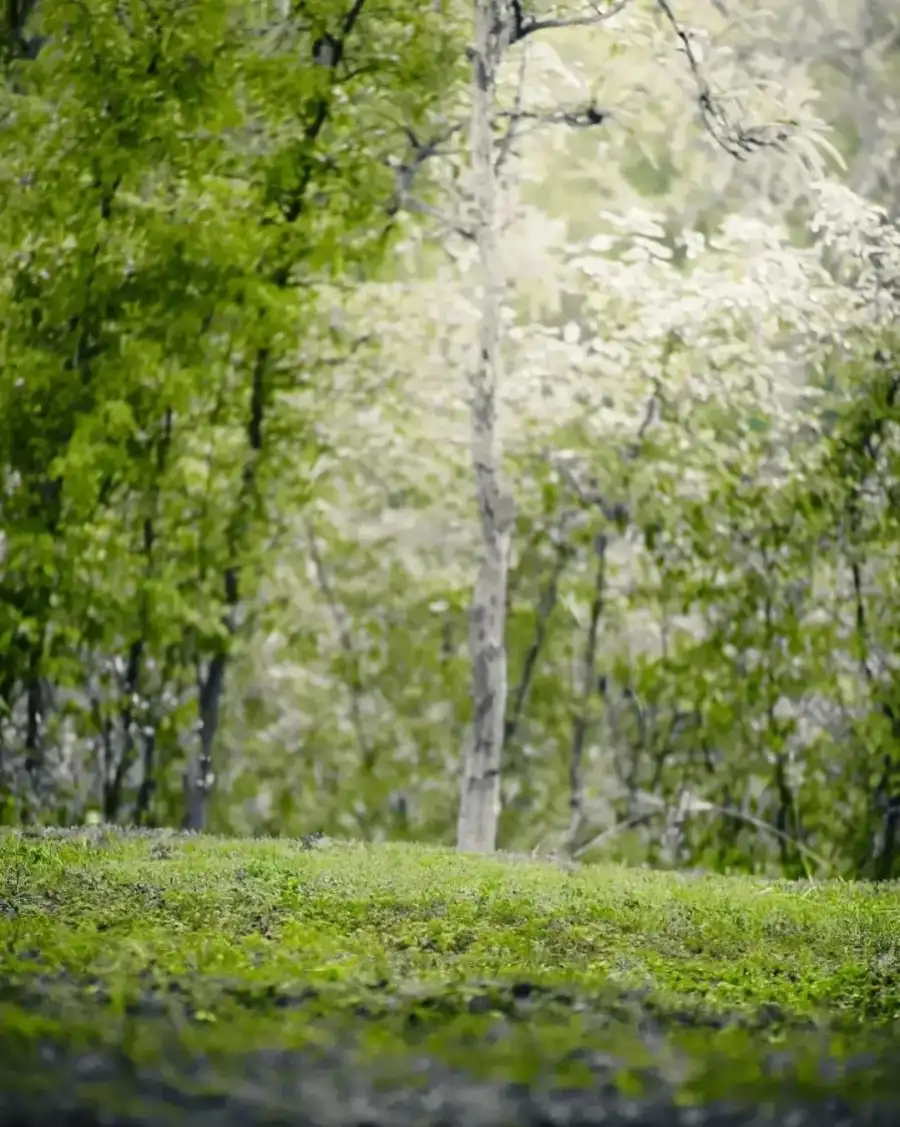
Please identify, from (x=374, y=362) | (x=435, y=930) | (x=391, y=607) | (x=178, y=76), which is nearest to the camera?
(x=435, y=930)

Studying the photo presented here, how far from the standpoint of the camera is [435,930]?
20.3 feet

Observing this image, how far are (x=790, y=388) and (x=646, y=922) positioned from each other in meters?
6.73

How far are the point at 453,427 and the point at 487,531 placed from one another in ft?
7.69

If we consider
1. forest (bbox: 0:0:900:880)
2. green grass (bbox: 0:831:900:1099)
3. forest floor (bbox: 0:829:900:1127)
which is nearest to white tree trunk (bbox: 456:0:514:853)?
forest (bbox: 0:0:900:880)

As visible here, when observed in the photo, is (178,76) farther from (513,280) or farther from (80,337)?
(513,280)

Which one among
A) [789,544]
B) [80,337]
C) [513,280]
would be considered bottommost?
[789,544]

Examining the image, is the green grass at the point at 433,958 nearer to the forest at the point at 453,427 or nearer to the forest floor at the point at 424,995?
the forest floor at the point at 424,995

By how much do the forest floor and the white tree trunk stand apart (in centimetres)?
226

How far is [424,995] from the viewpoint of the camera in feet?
13.8

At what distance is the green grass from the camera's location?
3.51 meters

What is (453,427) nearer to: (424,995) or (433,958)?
(433,958)

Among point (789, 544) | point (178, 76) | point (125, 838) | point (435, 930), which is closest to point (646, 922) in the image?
point (435, 930)

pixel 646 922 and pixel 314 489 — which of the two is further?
pixel 314 489

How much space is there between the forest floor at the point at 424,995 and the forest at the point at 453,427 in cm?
364
